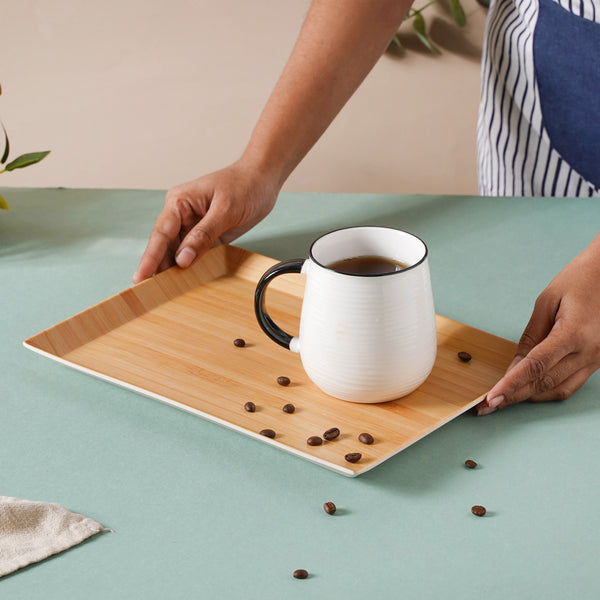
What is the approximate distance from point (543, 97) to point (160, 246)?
776mm

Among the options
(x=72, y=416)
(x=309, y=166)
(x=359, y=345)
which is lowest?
(x=309, y=166)

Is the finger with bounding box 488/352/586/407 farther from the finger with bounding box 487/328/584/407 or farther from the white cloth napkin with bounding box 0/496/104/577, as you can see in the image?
the white cloth napkin with bounding box 0/496/104/577

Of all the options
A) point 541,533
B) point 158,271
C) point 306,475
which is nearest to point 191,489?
point 306,475

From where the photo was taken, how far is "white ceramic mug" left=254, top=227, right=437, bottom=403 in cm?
83

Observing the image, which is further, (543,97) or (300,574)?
(543,97)

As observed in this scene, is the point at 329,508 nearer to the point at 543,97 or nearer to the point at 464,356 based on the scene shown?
the point at 464,356

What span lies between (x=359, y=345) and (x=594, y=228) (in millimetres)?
674

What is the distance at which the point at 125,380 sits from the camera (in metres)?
0.96

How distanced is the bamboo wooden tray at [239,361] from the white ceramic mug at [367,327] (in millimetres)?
36

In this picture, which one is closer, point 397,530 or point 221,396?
point 397,530

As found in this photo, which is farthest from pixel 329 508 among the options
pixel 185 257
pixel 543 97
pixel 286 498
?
pixel 543 97

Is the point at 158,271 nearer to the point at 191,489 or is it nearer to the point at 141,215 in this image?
the point at 141,215

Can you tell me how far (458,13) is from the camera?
2.88 metres

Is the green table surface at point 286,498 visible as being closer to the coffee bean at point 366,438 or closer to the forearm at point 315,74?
the coffee bean at point 366,438
